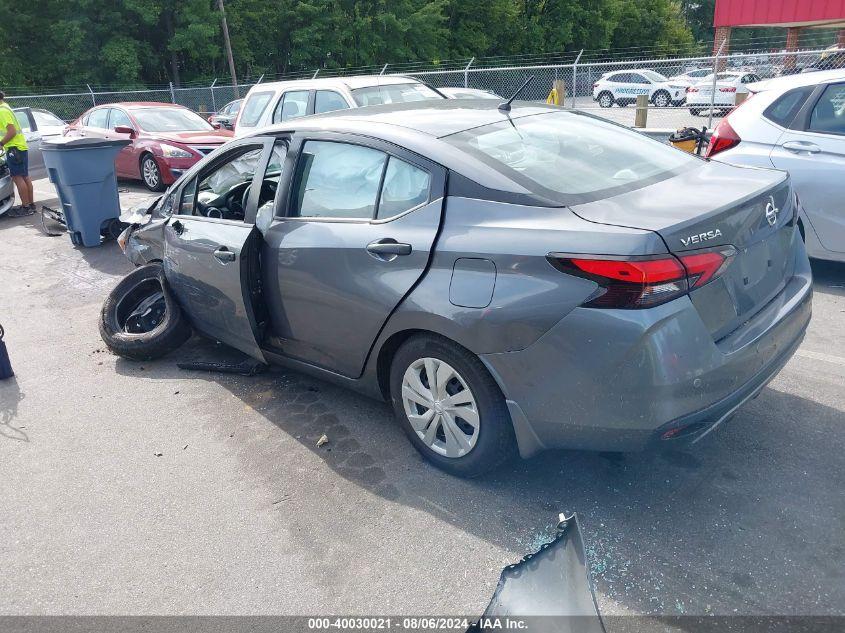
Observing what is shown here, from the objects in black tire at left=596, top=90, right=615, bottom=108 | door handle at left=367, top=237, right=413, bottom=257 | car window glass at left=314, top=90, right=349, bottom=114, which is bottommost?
black tire at left=596, top=90, right=615, bottom=108

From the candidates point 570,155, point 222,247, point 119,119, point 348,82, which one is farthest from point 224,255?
point 119,119

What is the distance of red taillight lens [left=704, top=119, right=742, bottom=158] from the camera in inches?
229

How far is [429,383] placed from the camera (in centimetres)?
319

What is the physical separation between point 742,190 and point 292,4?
117ft

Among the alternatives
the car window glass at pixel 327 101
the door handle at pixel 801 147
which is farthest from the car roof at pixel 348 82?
the door handle at pixel 801 147

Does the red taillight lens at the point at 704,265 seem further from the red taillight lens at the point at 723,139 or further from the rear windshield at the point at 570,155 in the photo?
the red taillight lens at the point at 723,139

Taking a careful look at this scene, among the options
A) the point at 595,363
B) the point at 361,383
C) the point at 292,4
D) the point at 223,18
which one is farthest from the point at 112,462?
the point at 292,4

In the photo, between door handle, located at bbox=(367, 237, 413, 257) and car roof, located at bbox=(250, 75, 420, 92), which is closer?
door handle, located at bbox=(367, 237, 413, 257)

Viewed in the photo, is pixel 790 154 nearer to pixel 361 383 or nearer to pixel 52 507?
pixel 361 383

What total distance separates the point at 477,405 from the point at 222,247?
6.22 ft

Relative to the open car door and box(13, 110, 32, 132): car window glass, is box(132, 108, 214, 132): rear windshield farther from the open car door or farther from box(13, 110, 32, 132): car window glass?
the open car door

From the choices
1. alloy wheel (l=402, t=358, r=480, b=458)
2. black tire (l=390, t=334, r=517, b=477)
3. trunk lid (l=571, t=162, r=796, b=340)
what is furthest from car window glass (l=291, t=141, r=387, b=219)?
trunk lid (l=571, t=162, r=796, b=340)

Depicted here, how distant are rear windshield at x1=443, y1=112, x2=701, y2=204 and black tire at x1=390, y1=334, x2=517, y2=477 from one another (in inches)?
31.0

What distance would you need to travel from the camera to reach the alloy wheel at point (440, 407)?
3076mm
